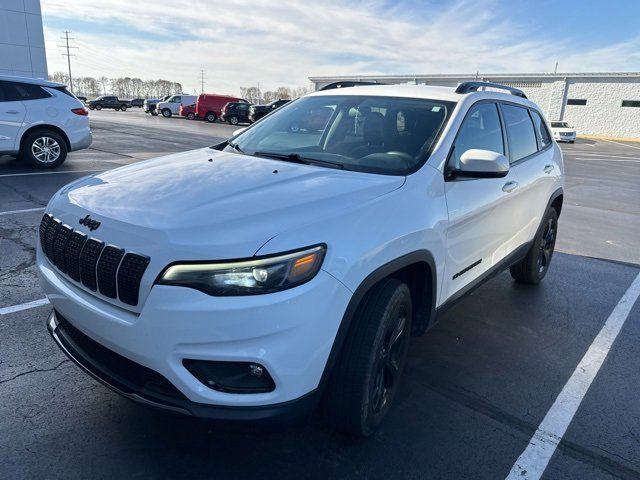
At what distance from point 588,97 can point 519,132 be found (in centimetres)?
4965

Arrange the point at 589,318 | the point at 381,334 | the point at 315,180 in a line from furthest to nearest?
the point at 589,318, the point at 315,180, the point at 381,334

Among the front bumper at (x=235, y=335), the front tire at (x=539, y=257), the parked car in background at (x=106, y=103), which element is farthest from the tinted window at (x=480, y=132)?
the parked car in background at (x=106, y=103)

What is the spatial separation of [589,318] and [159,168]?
3807 millimetres

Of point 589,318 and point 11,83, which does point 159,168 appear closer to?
point 589,318

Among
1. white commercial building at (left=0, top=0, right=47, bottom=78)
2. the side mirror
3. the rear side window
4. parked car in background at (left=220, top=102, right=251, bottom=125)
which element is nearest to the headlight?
the side mirror

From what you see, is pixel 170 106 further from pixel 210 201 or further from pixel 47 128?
pixel 210 201

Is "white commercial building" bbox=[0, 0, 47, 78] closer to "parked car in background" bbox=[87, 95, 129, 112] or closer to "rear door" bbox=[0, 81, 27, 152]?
"rear door" bbox=[0, 81, 27, 152]

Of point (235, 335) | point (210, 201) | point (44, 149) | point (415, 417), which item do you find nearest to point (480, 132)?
point (415, 417)

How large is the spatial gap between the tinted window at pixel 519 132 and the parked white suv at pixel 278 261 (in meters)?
0.72

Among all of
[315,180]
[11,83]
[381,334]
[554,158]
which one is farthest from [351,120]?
[11,83]

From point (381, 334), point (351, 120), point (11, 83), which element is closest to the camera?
point (381, 334)

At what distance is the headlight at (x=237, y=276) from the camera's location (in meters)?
1.93

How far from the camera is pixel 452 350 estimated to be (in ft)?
11.9

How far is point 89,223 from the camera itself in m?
2.28
